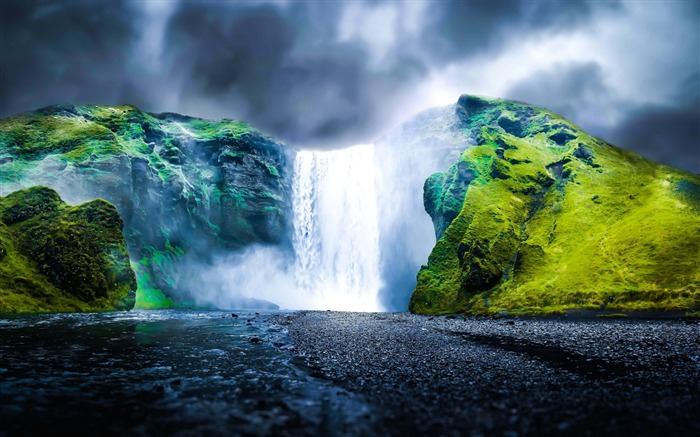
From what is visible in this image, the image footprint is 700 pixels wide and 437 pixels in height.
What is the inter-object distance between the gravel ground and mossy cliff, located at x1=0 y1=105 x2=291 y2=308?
318 ft

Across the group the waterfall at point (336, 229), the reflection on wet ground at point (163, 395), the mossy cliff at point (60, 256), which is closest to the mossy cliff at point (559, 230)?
the waterfall at point (336, 229)

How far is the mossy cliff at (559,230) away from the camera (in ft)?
194

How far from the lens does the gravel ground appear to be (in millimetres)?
9008

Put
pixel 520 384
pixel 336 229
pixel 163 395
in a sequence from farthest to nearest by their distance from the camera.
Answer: pixel 336 229, pixel 520 384, pixel 163 395

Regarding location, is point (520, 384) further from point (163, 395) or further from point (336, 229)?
point (336, 229)

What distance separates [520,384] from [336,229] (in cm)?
11230

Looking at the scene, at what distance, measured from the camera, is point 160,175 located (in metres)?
114

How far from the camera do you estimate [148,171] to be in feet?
361

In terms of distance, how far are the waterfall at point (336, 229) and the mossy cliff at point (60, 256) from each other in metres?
59.1

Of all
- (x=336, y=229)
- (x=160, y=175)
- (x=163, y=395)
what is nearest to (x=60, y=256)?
(x=160, y=175)

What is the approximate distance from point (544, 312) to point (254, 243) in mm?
95814

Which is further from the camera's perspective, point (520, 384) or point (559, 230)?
point (559, 230)

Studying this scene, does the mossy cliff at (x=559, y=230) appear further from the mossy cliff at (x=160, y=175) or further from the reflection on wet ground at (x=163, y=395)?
the mossy cliff at (x=160, y=175)

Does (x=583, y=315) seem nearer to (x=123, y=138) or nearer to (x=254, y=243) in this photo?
(x=254, y=243)
